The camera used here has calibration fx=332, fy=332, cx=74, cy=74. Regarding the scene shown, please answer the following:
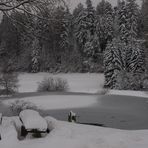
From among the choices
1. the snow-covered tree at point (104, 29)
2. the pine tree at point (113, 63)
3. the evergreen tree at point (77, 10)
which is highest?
the evergreen tree at point (77, 10)

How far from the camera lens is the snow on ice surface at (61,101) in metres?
22.0

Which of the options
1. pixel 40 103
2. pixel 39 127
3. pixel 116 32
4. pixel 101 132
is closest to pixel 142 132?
pixel 101 132

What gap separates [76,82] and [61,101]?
16.1 meters

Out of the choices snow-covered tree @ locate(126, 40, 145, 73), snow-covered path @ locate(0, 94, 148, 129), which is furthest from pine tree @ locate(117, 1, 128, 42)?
snow-covered path @ locate(0, 94, 148, 129)

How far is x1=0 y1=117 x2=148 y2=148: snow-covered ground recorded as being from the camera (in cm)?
411

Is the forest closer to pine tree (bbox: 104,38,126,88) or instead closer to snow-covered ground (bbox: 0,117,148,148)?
pine tree (bbox: 104,38,126,88)

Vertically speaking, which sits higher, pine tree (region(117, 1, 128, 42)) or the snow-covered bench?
pine tree (region(117, 1, 128, 42))

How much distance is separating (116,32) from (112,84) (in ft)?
40.2

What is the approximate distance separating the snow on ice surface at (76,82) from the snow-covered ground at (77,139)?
2902cm

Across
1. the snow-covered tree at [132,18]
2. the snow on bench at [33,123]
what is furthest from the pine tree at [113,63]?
the snow on bench at [33,123]

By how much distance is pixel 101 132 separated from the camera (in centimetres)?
460

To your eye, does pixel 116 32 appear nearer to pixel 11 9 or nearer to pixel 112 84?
pixel 112 84

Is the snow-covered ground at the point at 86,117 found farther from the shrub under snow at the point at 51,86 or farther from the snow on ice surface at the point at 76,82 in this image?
the shrub under snow at the point at 51,86

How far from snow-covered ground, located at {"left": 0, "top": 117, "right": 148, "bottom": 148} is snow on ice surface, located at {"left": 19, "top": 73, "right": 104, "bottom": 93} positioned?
29023 millimetres
